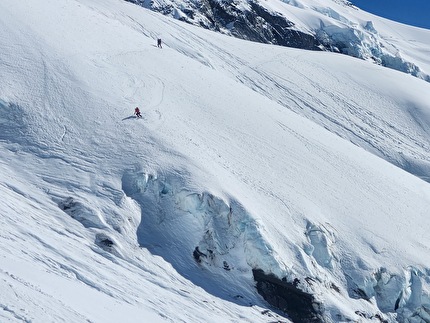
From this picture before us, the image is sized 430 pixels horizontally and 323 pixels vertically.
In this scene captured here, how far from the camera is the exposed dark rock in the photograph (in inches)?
939

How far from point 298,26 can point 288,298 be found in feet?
259

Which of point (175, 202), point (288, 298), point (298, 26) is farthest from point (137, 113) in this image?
point (298, 26)

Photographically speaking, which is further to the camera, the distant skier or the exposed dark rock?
the distant skier

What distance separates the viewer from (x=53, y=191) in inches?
963

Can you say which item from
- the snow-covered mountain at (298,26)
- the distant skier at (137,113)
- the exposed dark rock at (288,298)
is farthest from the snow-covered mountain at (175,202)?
the snow-covered mountain at (298,26)

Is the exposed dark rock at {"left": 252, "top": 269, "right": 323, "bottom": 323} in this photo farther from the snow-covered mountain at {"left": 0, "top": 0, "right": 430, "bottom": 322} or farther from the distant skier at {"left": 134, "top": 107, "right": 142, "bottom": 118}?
the distant skier at {"left": 134, "top": 107, "right": 142, "bottom": 118}

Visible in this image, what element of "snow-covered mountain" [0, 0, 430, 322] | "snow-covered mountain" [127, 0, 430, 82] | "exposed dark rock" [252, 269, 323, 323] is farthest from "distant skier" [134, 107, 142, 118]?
"snow-covered mountain" [127, 0, 430, 82]

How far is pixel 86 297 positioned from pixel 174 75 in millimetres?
23962

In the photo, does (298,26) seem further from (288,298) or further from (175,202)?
(288,298)

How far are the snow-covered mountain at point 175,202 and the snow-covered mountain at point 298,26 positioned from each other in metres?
41.6

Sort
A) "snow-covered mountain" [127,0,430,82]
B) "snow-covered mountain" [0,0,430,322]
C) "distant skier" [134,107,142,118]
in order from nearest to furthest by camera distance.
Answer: "snow-covered mountain" [0,0,430,322] → "distant skier" [134,107,142,118] → "snow-covered mountain" [127,0,430,82]

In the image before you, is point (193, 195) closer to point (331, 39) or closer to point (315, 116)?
point (315, 116)

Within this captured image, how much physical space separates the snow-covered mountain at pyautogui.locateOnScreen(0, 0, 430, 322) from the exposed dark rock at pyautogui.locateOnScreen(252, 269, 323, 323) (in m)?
0.05

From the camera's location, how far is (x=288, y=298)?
24.2 m
